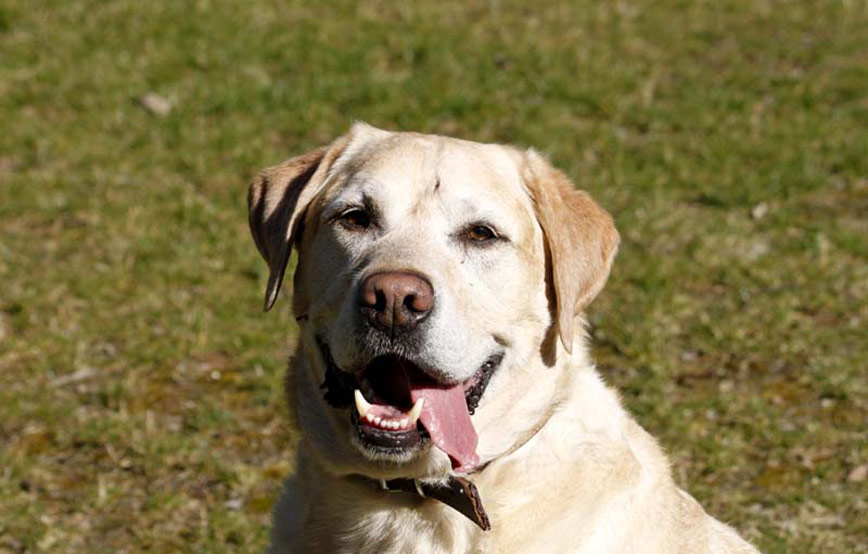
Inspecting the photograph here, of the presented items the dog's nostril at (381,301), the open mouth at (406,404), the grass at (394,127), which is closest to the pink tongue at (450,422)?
the open mouth at (406,404)

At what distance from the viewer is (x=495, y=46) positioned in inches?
452

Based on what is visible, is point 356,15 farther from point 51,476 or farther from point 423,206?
point 423,206

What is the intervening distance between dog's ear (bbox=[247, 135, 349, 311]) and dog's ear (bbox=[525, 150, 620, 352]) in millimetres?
771

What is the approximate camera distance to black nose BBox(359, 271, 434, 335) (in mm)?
4094

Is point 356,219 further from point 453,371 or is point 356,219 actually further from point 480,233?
point 453,371

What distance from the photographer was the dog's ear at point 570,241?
4.51 meters

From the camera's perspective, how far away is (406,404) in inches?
170

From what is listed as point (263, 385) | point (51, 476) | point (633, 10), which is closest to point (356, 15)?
point (633, 10)

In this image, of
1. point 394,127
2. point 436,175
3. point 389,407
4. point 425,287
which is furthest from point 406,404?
point 394,127

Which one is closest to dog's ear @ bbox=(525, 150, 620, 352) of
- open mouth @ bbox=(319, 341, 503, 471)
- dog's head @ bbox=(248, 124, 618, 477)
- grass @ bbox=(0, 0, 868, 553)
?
dog's head @ bbox=(248, 124, 618, 477)

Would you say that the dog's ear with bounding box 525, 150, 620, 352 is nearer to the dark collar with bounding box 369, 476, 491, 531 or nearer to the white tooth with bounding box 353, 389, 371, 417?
the dark collar with bounding box 369, 476, 491, 531

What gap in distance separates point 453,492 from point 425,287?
0.67 metres

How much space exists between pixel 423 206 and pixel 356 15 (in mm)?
7704

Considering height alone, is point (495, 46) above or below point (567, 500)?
below
